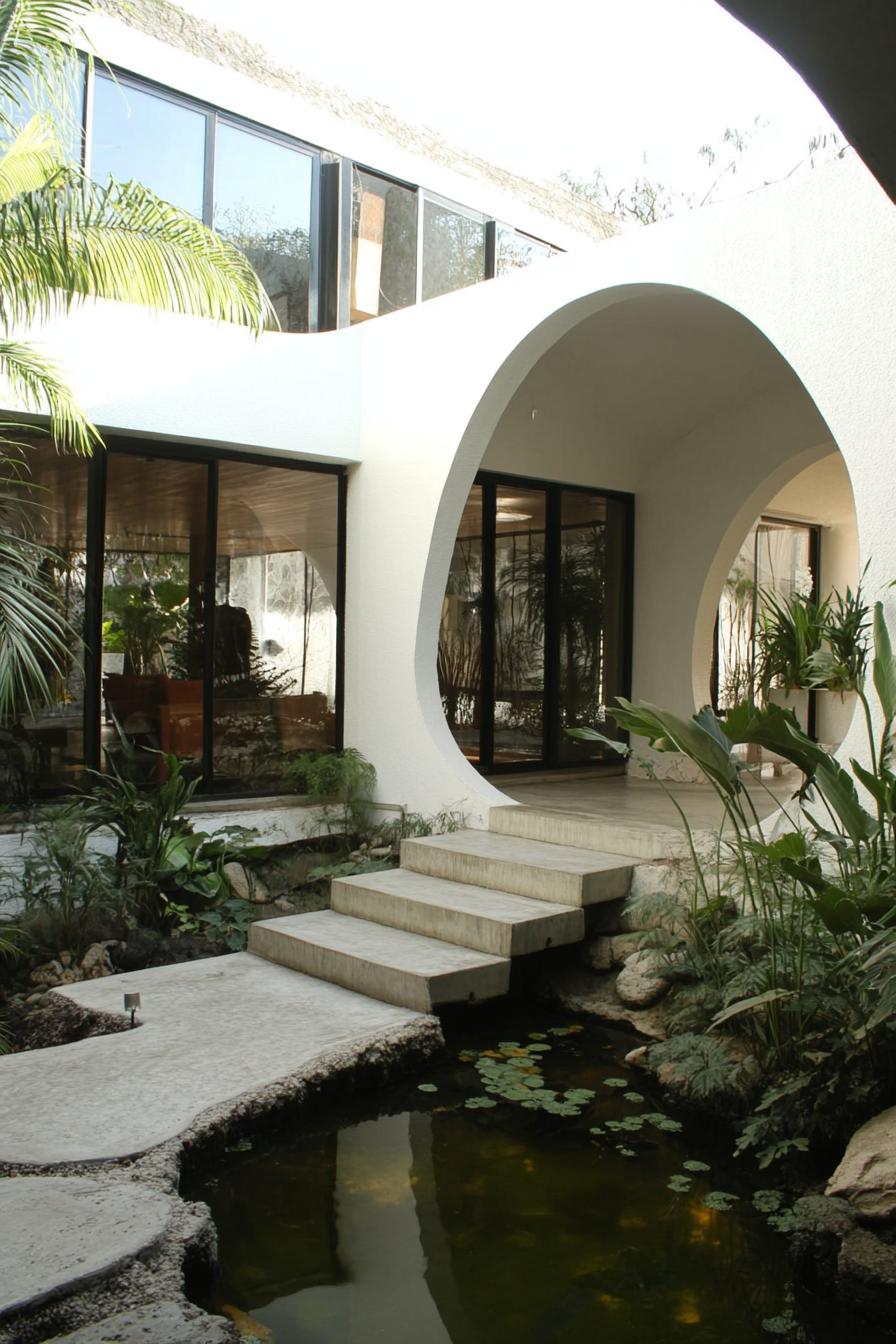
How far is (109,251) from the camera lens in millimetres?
6113

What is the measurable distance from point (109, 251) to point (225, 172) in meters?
3.20

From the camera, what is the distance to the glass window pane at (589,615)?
1077 centimetres

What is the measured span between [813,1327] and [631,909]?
7.58 feet

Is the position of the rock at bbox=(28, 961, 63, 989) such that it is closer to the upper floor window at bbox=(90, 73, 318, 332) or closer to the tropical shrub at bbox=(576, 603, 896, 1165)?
the tropical shrub at bbox=(576, 603, 896, 1165)

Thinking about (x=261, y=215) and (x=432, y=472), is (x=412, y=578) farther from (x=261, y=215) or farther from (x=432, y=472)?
(x=261, y=215)

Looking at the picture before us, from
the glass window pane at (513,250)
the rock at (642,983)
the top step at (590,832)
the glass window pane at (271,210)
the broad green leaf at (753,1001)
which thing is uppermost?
the glass window pane at (513,250)

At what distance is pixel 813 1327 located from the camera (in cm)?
341

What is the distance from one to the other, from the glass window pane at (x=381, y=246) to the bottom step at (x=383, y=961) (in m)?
5.51

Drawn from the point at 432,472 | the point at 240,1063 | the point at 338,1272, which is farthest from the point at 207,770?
the point at 338,1272

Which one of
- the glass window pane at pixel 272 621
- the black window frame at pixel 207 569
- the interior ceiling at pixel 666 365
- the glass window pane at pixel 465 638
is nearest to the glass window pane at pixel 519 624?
the glass window pane at pixel 465 638

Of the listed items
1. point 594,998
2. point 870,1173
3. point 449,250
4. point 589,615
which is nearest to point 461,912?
point 594,998

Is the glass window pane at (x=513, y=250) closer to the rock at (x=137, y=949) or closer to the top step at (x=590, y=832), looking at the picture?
the top step at (x=590, y=832)

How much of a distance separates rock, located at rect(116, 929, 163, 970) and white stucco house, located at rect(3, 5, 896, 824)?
149cm

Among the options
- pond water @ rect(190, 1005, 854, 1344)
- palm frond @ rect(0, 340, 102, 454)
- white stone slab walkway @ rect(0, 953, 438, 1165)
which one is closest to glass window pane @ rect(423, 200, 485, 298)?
palm frond @ rect(0, 340, 102, 454)
